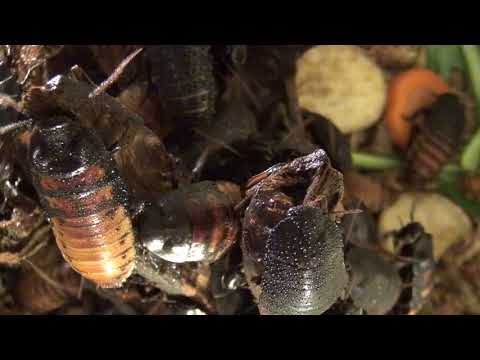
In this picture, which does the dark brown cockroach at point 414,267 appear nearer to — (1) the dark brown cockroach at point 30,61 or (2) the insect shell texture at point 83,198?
(2) the insect shell texture at point 83,198

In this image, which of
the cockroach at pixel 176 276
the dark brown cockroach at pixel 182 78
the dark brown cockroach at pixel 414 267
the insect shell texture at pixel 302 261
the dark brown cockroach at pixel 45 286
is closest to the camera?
the insect shell texture at pixel 302 261

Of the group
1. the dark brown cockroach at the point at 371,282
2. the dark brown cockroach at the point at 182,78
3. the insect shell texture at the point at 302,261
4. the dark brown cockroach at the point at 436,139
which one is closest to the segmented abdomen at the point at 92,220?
the insect shell texture at the point at 302,261

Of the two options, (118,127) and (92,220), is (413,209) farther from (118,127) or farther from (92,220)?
(92,220)

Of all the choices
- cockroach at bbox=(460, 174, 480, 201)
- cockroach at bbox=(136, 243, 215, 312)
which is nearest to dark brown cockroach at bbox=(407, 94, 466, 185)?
cockroach at bbox=(460, 174, 480, 201)

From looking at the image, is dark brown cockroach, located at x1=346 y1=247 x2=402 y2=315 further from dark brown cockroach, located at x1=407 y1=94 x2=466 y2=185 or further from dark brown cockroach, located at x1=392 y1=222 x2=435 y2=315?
dark brown cockroach, located at x1=407 y1=94 x2=466 y2=185

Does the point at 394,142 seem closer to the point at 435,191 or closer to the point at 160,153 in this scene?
the point at 435,191

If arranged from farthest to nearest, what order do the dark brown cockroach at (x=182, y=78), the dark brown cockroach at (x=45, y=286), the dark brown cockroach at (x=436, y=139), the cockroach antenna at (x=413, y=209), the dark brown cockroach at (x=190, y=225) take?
the dark brown cockroach at (x=436, y=139) < the cockroach antenna at (x=413, y=209) < the dark brown cockroach at (x=45, y=286) < the dark brown cockroach at (x=182, y=78) < the dark brown cockroach at (x=190, y=225)
